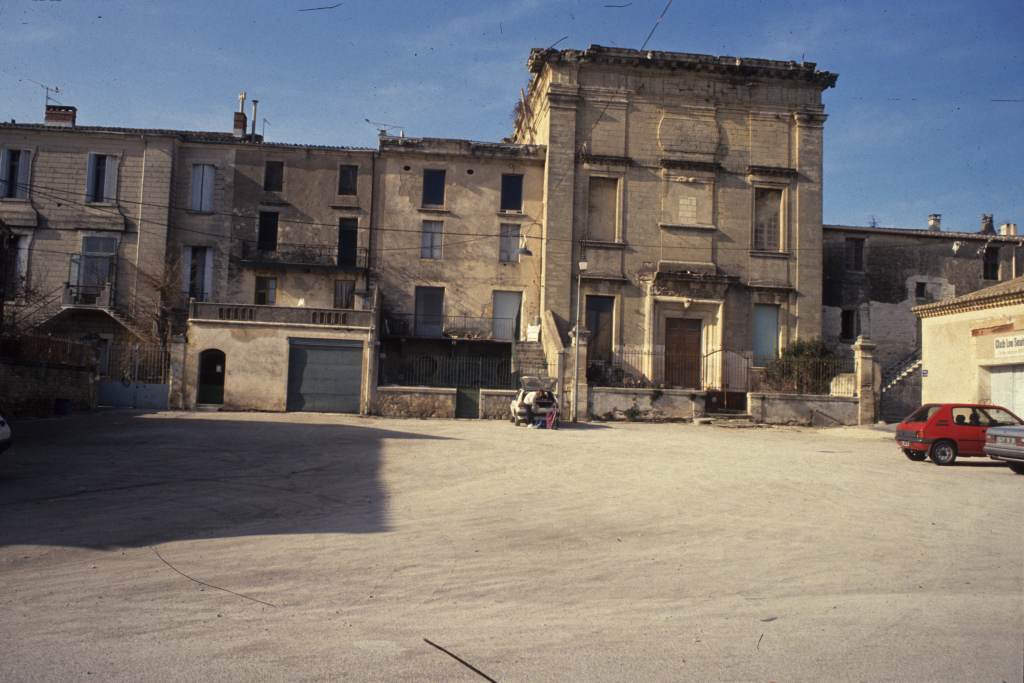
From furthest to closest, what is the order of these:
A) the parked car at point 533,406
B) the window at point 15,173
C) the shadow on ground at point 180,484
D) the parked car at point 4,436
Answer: the window at point 15,173 < the parked car at point 533,406 < the parked car at point 4,436 < the shadow on ground at point 180,484

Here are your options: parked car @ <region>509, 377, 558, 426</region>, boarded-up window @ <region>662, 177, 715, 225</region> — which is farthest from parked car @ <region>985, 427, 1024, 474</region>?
boarded-up window @ <region>662, 177, 715, 225</region>

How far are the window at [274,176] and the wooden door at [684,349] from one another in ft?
56.4

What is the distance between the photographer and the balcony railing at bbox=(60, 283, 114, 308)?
31438 mm

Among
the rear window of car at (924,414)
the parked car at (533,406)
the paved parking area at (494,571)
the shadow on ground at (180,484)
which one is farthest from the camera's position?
the parked car at (533,406)

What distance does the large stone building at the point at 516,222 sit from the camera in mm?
31797

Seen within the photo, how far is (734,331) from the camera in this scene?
3231 cm

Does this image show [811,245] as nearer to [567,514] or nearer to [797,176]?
[797,176]

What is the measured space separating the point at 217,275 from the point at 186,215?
111 inches

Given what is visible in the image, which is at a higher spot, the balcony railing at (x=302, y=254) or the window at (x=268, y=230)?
the window at (x=268, y=230)

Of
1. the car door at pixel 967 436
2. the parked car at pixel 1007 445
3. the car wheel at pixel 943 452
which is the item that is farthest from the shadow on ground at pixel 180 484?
the parked car at pixel 1007 445

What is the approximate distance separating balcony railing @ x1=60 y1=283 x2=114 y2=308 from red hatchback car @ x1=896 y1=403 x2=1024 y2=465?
29.0 metres

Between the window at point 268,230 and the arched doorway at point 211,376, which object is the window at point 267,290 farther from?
the arched doorway at point 211,376

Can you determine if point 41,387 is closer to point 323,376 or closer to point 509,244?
point 323,376

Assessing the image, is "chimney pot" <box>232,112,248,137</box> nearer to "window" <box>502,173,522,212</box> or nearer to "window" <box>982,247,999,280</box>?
"window" <box>502,173,522,212</box>
